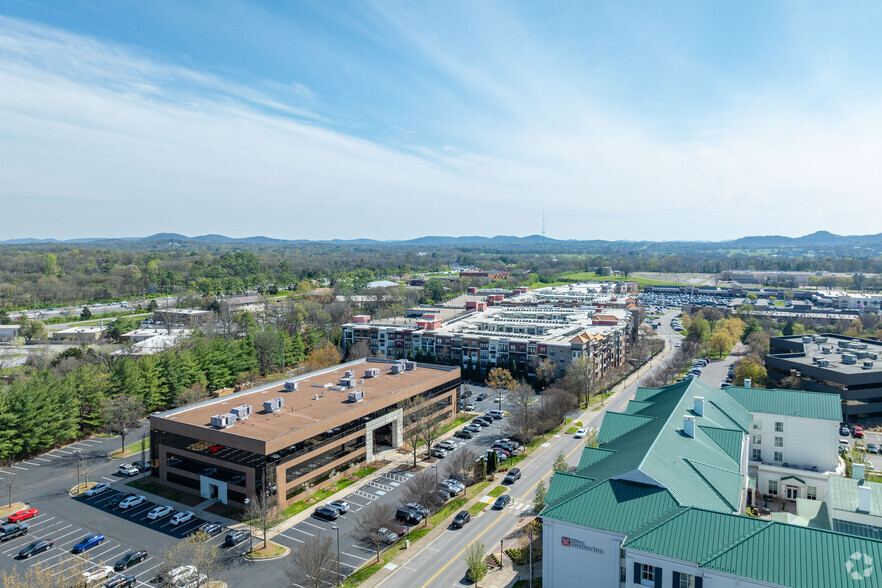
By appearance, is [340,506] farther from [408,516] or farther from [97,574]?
[97,574]

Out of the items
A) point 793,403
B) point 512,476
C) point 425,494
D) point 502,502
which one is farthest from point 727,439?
point 425,494

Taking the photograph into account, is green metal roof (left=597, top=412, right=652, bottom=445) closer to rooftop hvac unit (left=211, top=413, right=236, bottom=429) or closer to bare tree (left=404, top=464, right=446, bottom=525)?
bare tree (left=404, top=464, right=446, bottom=525)

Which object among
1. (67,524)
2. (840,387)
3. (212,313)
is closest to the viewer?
(67,524)

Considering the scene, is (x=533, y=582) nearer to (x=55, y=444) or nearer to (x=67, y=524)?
(x=67, y=524)

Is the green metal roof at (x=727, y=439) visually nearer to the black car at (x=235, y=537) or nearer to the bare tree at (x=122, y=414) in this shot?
the black car at (x=235, y=537)

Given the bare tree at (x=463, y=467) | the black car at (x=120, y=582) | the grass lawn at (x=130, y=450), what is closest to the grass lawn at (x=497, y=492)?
the bare tree at (x=463, y=467)

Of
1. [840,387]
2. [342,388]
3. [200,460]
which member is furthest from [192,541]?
[840,387]

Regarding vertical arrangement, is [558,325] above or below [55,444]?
above

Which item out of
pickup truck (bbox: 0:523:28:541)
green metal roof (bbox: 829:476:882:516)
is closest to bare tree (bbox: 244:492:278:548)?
pickup truck (bbox: 0:523:28:541)
